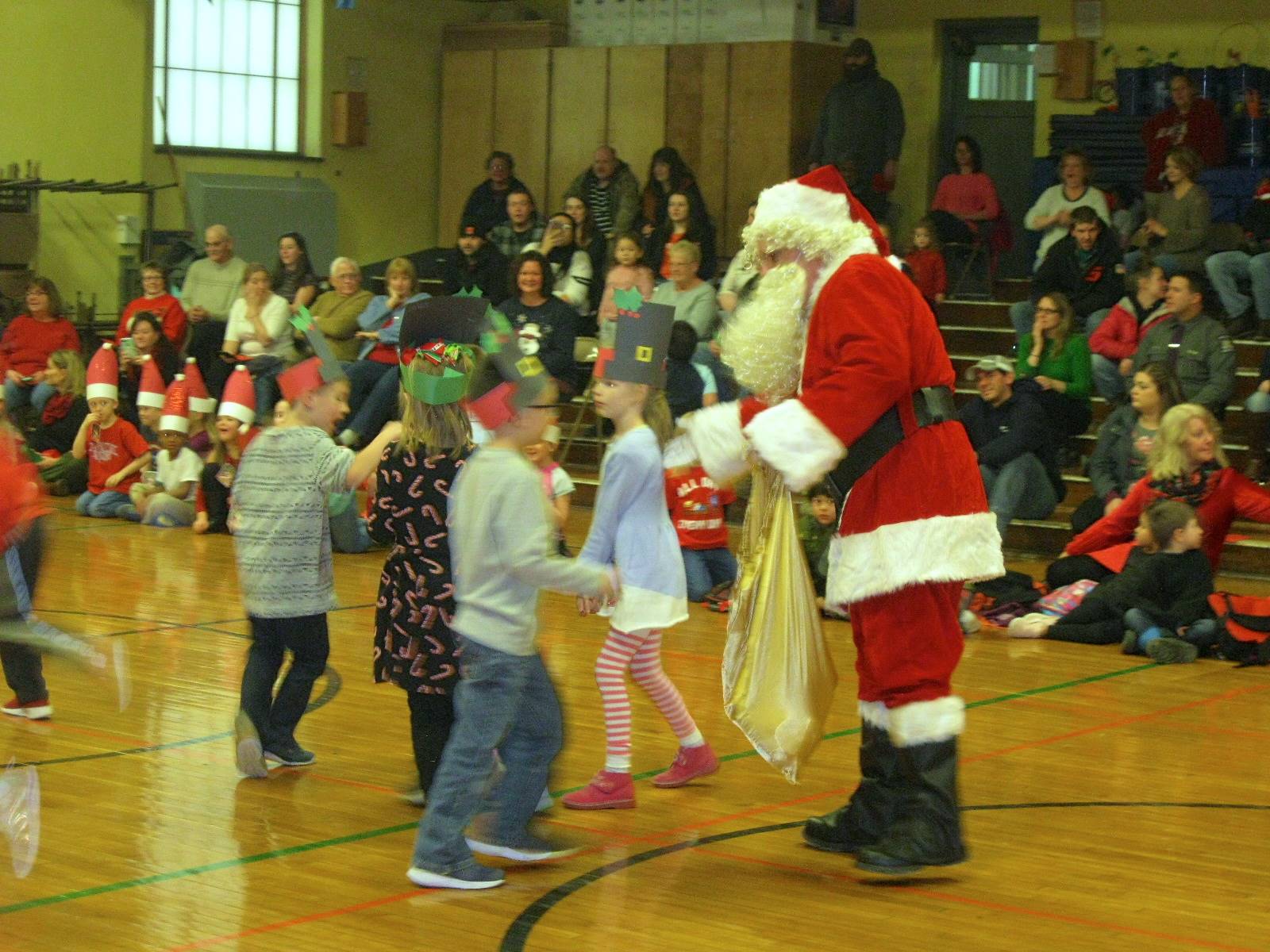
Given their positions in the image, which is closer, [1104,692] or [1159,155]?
[1104,692]

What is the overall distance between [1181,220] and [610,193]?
4507mm

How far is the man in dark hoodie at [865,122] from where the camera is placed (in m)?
13.5

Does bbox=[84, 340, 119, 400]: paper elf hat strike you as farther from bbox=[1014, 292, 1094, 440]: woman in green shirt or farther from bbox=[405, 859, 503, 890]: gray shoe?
bbox=[405, 859, 503, 890]: gray shoe

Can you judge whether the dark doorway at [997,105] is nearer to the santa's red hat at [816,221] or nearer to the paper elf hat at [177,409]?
the paper elf hat at [177,409]

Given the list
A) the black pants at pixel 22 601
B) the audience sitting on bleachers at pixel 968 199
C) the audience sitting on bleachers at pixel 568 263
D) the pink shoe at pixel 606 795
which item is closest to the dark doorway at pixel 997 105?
the audience sitting on bleachers at pixel 968 199

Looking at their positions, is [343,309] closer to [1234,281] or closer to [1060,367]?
[1060,367]

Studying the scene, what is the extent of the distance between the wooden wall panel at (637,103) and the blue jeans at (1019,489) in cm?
663

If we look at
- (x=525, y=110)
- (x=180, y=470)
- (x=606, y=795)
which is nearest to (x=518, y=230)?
(x=525, y=110)

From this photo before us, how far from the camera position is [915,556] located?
4250 mm

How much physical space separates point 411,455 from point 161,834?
3.76ft

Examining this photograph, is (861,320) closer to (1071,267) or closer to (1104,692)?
(1104,692)

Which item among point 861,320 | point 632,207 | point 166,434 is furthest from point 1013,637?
point 632,207

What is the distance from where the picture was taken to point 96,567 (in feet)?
31.0

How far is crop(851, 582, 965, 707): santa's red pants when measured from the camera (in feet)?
14.1
